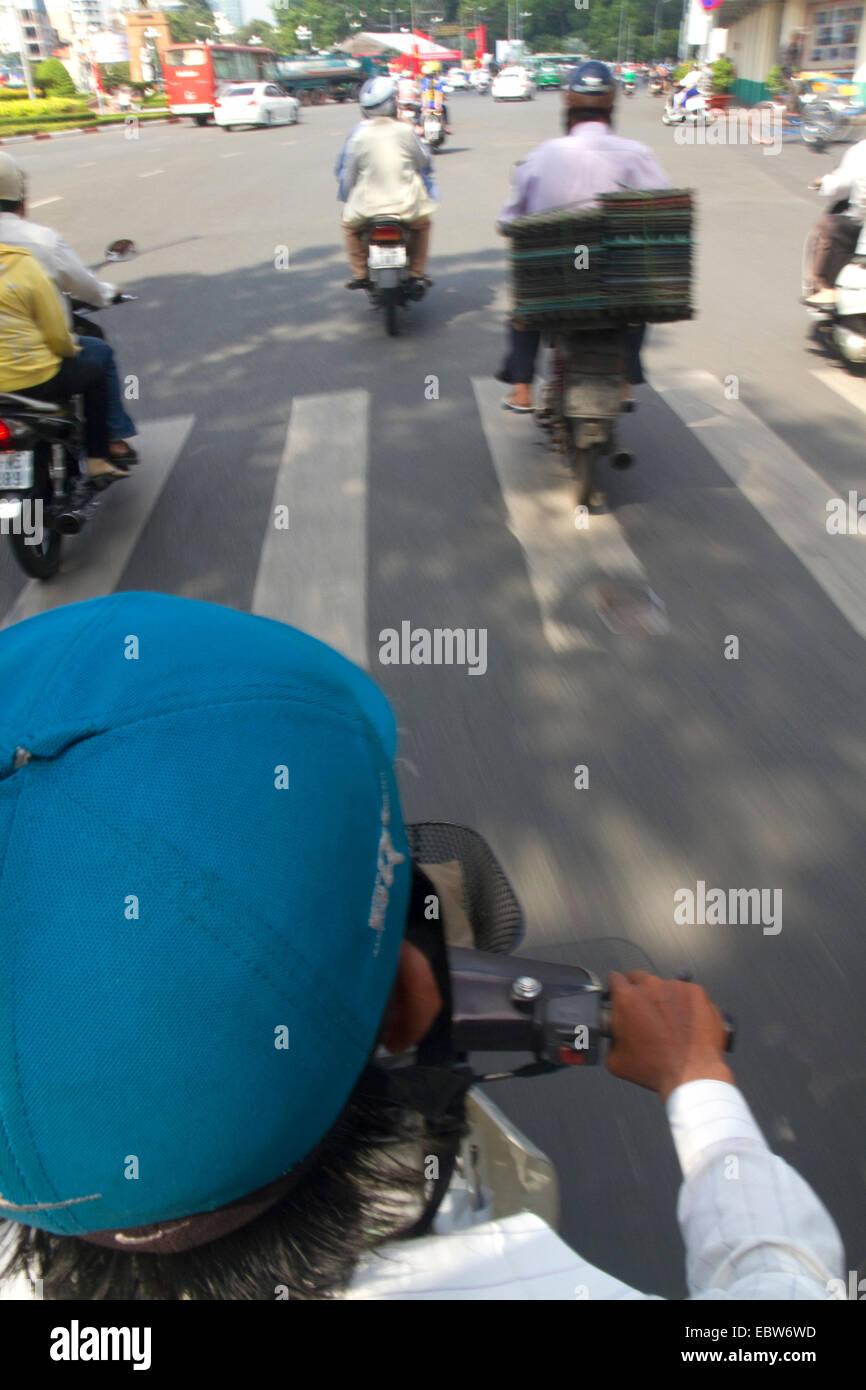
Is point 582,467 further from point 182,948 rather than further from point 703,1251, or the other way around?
point 182,948

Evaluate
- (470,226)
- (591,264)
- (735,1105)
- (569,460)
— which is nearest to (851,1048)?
(735,1105)

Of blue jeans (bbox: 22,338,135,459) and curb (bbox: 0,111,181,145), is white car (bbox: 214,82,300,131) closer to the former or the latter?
curb (bbox: 0,111,181,145)

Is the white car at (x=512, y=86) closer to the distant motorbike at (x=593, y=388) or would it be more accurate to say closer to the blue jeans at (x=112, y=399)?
the blue jeans at (x=112, y=399)

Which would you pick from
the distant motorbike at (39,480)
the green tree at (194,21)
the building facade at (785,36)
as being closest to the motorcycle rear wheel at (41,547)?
the distant motorbike at (39,480)

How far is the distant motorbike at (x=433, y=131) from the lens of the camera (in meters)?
21.8

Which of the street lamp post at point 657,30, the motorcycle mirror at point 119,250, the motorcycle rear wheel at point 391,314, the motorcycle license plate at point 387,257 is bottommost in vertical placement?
the motorcycle rear wheel at point 391,314

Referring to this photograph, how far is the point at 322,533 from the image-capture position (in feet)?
16.2

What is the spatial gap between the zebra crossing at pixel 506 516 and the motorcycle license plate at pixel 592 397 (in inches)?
20.1

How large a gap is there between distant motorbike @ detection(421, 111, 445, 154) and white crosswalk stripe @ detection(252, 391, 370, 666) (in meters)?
18.2

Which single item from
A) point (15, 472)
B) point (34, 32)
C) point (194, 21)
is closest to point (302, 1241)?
point (15, 472)

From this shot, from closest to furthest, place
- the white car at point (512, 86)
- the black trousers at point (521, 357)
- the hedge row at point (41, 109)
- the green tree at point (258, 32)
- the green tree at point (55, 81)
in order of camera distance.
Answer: the black trousers at point (521, 357) < the hedge row at point (41, 109) < the white car at point (512, 86) < the green tree at point (55, 81) < the green tree at point (258, 32)

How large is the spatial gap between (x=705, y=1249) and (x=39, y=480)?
4437 mm
